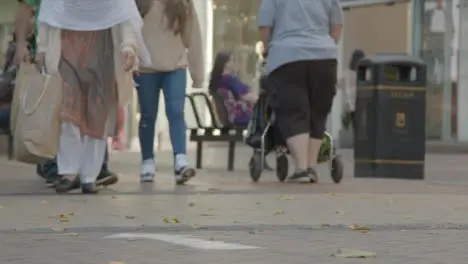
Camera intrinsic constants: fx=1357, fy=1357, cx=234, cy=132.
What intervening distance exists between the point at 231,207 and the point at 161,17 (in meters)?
3.06

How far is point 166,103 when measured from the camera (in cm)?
1100

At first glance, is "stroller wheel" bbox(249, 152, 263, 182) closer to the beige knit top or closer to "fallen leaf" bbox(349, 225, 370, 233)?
the beige knit top

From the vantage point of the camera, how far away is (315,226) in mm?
7188

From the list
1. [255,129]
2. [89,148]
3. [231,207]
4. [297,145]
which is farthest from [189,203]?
[255,129]

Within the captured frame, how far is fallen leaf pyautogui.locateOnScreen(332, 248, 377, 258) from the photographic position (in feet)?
19.1

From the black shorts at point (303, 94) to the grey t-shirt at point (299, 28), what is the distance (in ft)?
0.24

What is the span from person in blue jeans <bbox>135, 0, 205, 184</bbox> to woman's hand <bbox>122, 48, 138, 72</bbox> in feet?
4.30

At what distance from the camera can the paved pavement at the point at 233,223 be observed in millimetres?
5926

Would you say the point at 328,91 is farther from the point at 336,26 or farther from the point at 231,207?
the point at 231,207

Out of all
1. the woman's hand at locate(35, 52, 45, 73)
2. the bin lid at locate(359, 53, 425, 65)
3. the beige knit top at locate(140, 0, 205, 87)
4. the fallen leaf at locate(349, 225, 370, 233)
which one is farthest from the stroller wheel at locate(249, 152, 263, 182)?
the fallen leaf at locate(349, 225, 370, 233)

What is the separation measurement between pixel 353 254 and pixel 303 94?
17.2 feet

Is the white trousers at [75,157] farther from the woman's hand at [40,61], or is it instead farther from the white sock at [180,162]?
the white sock at [180,162]

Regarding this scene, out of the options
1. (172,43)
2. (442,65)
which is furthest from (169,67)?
(442,65)

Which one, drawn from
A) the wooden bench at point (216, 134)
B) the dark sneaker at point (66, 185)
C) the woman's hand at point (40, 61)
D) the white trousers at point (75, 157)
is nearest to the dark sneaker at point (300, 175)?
the white trousers at point (75, 157)
